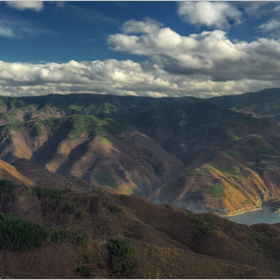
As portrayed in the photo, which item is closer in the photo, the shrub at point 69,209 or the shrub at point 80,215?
the shrub at point 80,215

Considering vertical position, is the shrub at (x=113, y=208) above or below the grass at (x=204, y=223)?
above

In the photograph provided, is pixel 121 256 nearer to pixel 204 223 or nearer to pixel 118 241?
pixel 118 241

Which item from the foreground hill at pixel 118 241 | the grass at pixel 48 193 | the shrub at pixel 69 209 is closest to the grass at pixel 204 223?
the foreground hill at pixel 118 241

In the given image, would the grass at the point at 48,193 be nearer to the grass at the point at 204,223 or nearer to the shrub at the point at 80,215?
the shrub at the point at 80,215

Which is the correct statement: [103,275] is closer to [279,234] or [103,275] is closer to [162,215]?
[162,215]

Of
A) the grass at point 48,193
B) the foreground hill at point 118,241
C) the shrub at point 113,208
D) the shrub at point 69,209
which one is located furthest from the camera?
the grass at point 48,193

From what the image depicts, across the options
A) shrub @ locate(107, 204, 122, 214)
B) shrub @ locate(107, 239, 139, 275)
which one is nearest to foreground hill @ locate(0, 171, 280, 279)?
shrub @ locate(107, 239, 139, 275)

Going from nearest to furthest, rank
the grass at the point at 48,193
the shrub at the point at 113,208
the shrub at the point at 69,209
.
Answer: the shrub at the point at 69,209 < the shrub at the point at 113,208 < the grass at the point at 48,193

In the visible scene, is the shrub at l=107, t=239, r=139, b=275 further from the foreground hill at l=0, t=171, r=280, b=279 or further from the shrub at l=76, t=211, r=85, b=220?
the shrub at l=76, t=211, r=85, b=220

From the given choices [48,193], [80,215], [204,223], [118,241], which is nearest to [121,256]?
[118,241]
